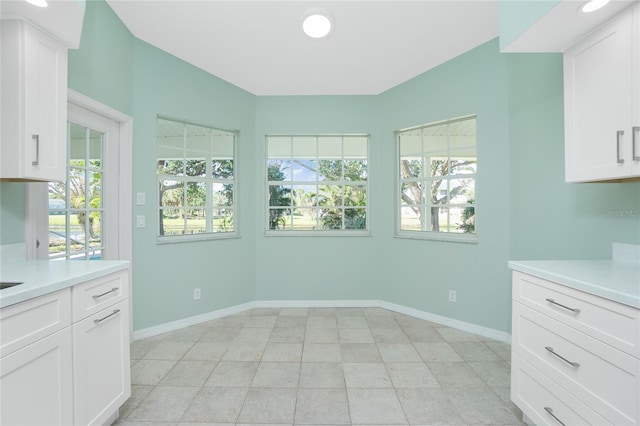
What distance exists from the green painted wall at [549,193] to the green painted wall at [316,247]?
1.53m

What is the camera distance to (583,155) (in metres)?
1.60

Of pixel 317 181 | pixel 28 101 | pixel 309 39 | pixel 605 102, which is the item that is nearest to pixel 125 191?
pixel 28 101

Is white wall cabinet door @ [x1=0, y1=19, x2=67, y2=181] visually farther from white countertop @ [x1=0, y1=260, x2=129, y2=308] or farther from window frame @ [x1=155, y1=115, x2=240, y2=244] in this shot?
window frame @ [x1=155, y1=115, x2=240, y2=244]

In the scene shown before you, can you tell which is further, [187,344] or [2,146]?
[187,344]

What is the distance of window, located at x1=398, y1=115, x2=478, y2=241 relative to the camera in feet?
10.0

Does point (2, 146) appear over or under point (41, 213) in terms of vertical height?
over

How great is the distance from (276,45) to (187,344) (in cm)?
298

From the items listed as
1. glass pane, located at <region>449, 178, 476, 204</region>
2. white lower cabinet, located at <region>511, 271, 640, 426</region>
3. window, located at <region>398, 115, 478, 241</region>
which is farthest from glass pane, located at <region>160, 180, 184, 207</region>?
white lower cabinet, located at <region>511, 271, 640, 426</region>

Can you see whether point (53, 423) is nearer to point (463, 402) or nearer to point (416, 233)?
point (463, 402)

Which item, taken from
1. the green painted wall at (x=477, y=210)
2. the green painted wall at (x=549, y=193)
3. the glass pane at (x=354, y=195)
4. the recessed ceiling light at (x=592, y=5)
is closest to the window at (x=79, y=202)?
the glass pane at (x=354, y=195)

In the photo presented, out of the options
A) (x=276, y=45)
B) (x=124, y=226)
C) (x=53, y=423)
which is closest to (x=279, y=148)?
(x=276, y=45)

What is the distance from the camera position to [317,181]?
3809mm

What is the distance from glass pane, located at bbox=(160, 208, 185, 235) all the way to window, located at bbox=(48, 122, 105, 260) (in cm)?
60

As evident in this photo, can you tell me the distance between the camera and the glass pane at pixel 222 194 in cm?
346
